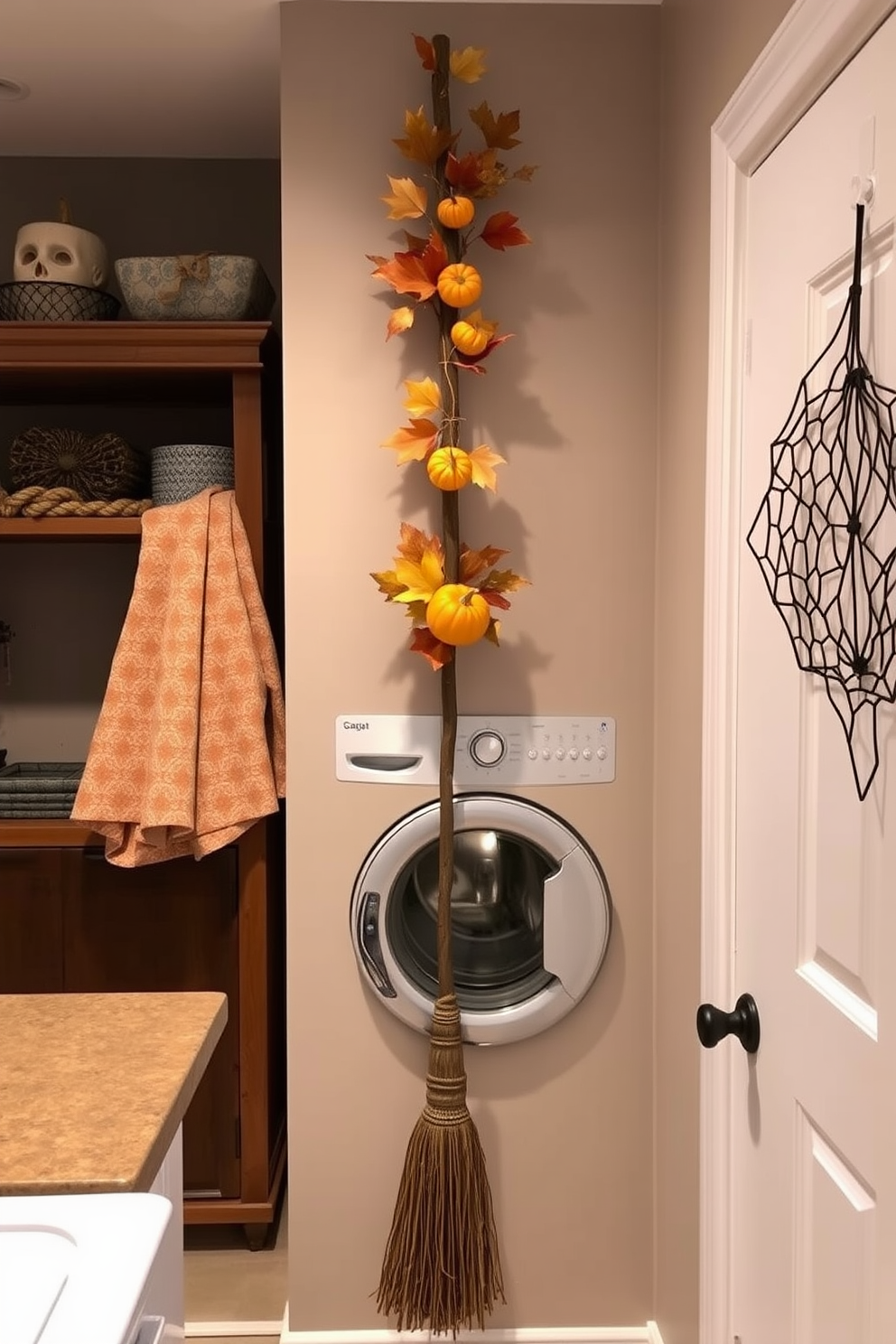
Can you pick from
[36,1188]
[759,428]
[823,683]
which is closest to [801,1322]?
[823,683]

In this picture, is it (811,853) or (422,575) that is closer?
(811,853)

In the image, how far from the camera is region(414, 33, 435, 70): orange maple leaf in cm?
190

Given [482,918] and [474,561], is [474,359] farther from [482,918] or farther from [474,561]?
[482,918]

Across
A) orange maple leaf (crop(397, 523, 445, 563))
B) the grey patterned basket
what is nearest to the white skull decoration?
the grey patterned basket

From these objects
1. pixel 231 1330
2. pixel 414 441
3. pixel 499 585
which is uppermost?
pixel 414 441

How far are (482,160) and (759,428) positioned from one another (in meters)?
0.76

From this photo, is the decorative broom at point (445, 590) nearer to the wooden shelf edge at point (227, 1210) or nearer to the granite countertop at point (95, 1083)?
the wooden shelf edge at point (227, 1210)

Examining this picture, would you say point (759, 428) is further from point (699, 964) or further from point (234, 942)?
point (234, 942)

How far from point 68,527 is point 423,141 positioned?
3.58 ft

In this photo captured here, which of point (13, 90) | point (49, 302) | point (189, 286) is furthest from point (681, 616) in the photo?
point (13, 90)

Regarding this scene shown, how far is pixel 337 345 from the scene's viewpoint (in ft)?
6.72

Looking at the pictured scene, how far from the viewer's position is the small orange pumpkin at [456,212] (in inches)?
74.3

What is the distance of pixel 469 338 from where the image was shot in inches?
74.5

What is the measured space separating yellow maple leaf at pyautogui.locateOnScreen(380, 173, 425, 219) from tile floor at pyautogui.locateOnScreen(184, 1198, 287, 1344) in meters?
2.08
